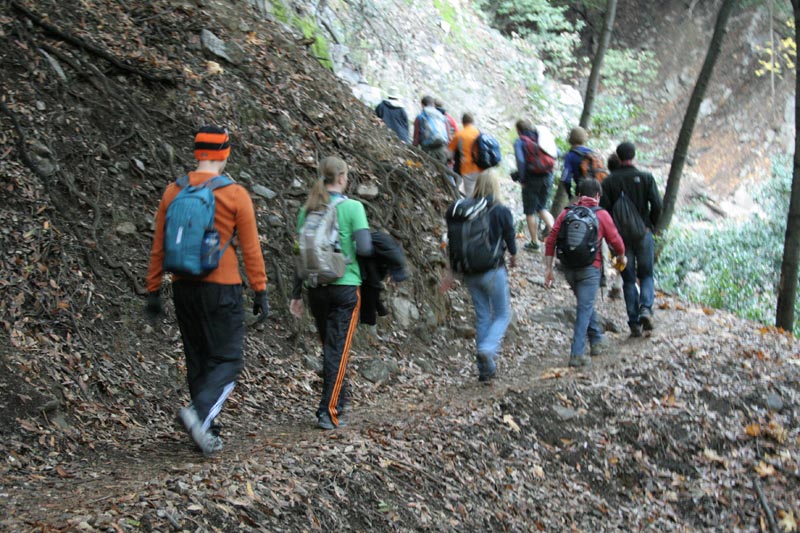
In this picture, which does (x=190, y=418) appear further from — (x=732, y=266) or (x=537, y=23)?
(x=537, y=23)

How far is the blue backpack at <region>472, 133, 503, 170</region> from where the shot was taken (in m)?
11.5

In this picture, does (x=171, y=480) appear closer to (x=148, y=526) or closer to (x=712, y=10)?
(x=148, y=526)

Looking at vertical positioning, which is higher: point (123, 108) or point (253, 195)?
point (123, 108)

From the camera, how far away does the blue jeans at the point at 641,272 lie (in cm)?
894

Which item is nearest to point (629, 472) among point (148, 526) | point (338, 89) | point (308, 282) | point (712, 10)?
point (308, 282)

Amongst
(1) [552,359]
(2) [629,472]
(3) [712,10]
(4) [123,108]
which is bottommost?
(1) [552,359]

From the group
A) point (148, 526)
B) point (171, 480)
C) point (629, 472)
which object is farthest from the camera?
point (629, 472)

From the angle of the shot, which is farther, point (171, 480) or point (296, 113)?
point (296, 113)

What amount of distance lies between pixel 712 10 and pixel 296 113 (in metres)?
26.7

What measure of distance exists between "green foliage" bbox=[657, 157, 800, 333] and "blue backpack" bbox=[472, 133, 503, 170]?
5.87 meters

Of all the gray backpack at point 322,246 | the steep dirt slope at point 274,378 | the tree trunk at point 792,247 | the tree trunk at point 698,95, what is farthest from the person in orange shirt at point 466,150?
the gray backpack at point 322,246

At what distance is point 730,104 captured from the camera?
1166 inches

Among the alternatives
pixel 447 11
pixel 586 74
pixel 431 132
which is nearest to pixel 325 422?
pixel 431 132

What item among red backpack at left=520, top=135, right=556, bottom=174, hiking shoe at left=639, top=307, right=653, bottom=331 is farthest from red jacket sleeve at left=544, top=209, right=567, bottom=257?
red backpack at left=520, top=135, right=556, bottom=174
